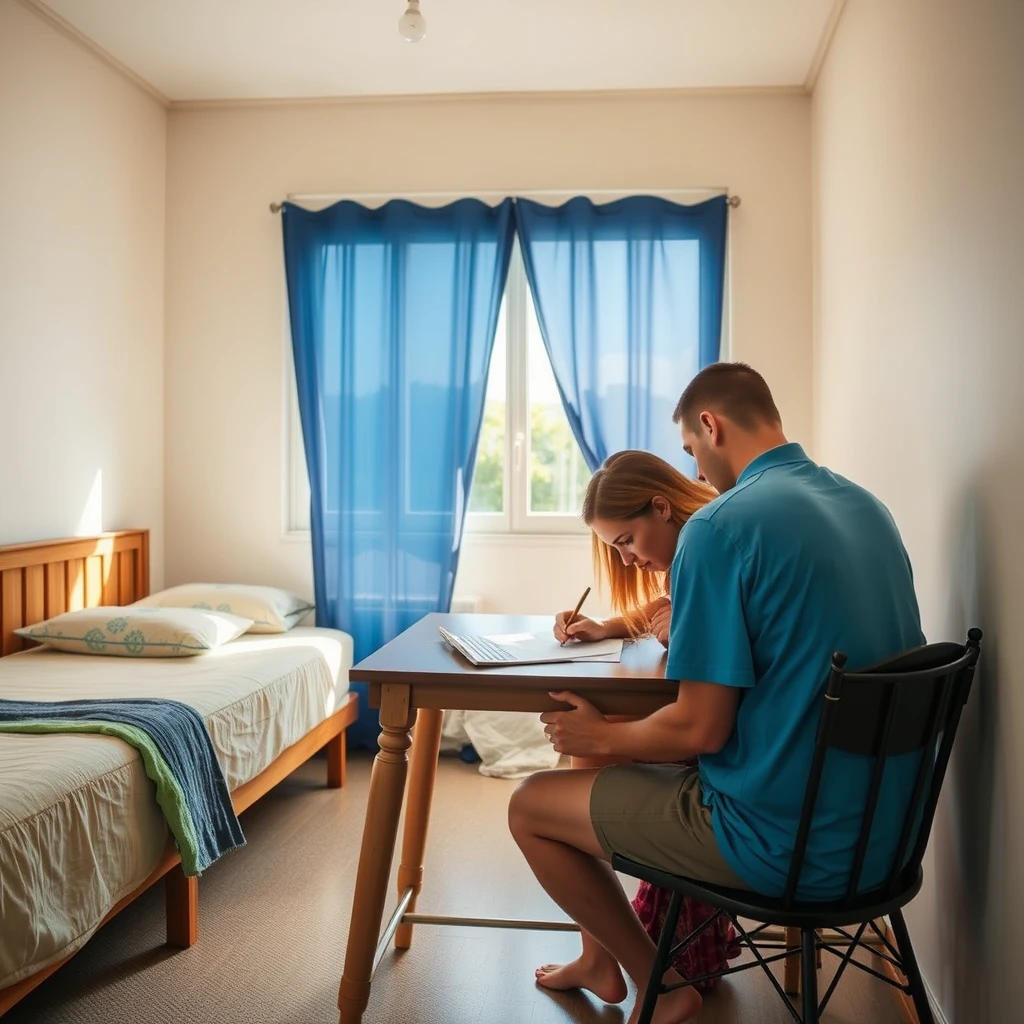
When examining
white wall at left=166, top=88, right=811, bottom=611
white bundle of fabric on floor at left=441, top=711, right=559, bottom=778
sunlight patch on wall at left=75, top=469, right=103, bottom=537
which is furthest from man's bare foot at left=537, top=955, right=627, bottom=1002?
sunlight patch on wall at left=75, top=469, right=103, bottom=537

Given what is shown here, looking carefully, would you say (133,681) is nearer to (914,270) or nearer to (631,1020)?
(631,1020)

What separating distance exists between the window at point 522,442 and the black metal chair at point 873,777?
2527mm

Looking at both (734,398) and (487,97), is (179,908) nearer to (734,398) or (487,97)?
(734,398)

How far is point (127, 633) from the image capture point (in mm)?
3076

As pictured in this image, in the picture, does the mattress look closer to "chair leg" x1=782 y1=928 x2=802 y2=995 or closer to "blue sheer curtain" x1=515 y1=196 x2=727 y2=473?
"chair leg" x1=782 y1=928 x2=802 y2=995

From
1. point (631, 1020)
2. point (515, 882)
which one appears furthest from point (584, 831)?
point (515, 882)

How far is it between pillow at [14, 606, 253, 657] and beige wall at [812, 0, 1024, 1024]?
6.84 feet

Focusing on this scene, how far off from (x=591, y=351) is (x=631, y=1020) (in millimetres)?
2593

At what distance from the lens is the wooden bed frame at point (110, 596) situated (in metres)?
2.26

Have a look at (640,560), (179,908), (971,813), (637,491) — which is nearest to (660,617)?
(640,560)

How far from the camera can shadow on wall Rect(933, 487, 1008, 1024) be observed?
1608mm

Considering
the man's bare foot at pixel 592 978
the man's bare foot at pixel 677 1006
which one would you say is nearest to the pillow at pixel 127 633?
the man's bare foot at pixel 592 978

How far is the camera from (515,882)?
8.83 ft

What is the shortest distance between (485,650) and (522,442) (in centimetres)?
224
